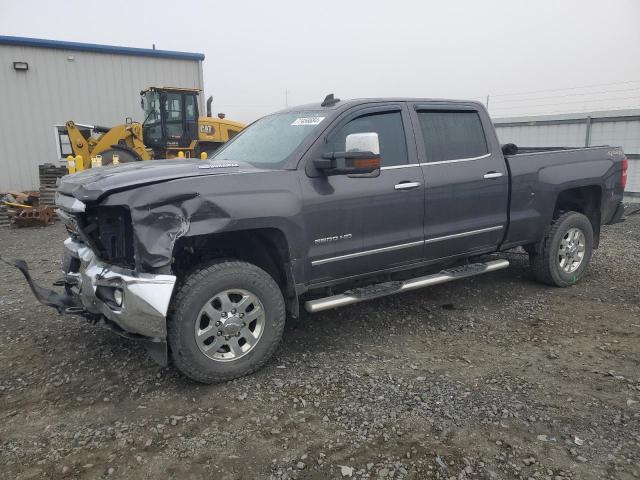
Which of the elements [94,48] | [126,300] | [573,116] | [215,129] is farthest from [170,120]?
[126,300]

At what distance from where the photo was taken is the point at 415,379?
3.43 meters

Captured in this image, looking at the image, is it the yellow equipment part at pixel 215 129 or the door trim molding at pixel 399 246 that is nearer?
the door trim molding at pixel 399 246

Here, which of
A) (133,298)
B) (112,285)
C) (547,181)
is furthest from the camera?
(547,181)

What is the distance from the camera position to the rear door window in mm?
4375

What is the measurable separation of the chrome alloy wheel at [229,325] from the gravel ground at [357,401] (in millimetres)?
254

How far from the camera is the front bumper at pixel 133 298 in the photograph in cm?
300

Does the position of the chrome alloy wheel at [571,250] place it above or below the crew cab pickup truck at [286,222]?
below

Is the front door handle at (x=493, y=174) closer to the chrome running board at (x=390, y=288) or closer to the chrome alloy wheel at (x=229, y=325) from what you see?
the chrome running board at (x=390, y=288)

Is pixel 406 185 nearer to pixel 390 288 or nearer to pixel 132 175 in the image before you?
pixel 390 288

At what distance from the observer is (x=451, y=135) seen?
4566 millimetres

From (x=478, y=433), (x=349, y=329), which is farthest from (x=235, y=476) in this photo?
(x=349, y=329)

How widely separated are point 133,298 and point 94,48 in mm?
16142

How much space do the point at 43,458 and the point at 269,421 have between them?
1226 mm

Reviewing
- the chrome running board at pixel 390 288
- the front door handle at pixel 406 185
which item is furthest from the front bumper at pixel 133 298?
the front door handle at pixel 406 185
